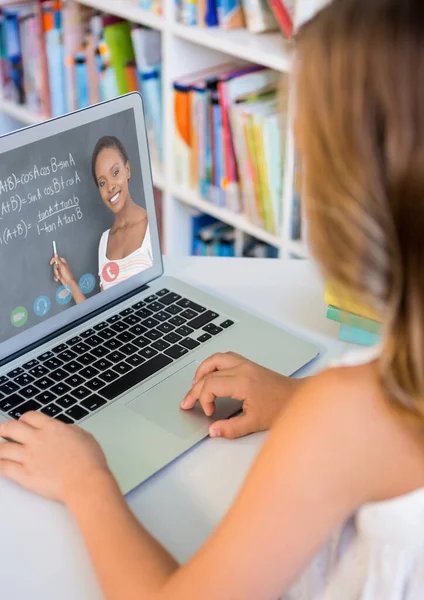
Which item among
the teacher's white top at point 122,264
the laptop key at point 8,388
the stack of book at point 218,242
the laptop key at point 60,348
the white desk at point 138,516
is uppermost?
the teacher's white top at point 122,264

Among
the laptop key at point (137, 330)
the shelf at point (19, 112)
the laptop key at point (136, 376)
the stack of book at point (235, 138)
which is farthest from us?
the shelf at point (19, 112)

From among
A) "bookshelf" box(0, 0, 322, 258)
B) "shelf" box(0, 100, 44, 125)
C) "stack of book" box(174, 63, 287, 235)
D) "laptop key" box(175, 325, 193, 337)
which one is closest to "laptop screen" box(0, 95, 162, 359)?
"laptop key" box(175, 325, 193, 337)

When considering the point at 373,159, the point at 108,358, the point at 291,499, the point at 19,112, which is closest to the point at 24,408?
the point at 108,358

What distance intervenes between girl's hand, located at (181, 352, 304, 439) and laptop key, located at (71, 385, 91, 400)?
12 cm

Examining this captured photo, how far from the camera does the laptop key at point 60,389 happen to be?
0.92 metres

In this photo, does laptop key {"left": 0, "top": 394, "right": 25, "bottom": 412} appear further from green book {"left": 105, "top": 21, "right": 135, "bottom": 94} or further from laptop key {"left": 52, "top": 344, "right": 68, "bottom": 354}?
green book {"left": 105, "top": 21, "right": 135, "bottom": 94}

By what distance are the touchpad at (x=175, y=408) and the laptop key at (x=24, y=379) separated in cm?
13

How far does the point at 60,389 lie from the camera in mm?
924

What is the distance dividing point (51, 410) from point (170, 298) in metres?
0.28

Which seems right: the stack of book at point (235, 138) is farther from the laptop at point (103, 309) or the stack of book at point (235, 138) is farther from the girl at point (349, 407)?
the girl at point (349, 407)

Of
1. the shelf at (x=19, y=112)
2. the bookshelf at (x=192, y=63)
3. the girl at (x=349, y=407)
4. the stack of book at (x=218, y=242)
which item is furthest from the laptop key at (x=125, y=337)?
the shelf at (x=19, y=112)

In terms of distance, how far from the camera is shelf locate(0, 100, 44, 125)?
2494 mm

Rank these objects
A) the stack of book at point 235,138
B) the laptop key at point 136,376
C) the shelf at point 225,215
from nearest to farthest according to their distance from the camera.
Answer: the laptop key at point 136,376 < the stack of book at point 235,138 < the shelf at point 225,215

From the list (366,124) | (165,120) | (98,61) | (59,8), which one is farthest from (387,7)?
(59,8)
